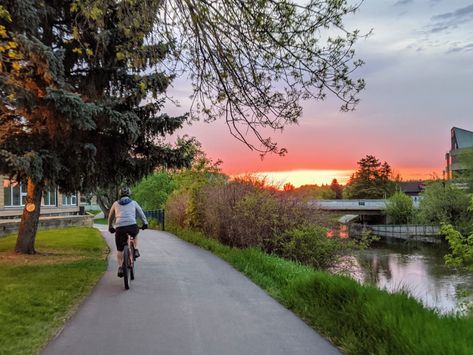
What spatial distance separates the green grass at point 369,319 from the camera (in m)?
4.62

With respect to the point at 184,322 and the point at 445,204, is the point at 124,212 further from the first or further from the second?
the point at 445,204

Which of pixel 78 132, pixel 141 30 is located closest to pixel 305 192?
pixel 78 132

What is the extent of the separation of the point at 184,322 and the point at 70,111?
24.9ft

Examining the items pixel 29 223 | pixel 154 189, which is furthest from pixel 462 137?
pixel 29 223

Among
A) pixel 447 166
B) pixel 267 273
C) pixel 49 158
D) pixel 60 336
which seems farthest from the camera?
pixel 447 166

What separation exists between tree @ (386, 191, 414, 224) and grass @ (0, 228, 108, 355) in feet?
202

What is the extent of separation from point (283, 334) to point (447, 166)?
97.8 metres

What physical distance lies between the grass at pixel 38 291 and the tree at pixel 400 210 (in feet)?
202

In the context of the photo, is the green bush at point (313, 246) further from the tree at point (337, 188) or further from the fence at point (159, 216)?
the tree at point (337, 188)

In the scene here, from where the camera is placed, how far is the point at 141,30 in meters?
7.78

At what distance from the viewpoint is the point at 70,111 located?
12344mm

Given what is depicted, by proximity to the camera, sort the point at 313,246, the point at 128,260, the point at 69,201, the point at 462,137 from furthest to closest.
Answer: the point at 462,137 < the point at 69,201 < the point at 313,246 < the point at 128,260

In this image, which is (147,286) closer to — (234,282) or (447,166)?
(234,282)

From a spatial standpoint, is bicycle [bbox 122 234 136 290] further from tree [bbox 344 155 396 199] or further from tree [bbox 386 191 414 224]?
tree [bbox 344 155 396 199]
